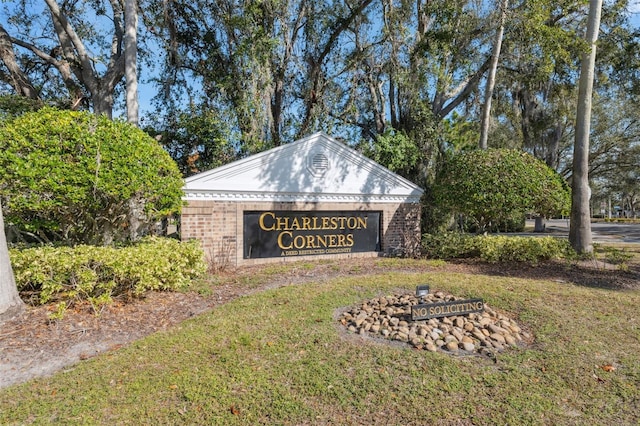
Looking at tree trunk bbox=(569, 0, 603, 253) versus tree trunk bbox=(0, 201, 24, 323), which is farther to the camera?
tree trunk bbox=(569, 0, 603, 253)

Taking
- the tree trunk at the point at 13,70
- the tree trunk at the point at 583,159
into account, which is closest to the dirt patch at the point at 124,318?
the tree trunk at the point at 583,159

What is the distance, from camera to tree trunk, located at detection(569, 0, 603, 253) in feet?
33.0

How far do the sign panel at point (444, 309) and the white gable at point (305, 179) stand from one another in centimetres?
557

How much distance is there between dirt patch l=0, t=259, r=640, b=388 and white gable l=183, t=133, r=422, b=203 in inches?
78.9

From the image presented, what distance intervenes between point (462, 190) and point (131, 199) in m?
8.19

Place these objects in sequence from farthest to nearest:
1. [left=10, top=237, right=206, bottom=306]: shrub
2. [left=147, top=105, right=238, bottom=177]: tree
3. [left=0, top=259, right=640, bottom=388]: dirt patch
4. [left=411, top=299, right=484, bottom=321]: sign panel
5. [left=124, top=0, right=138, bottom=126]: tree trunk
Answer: [left=147, top=105, right=238, bottom=177]: tree, [left=124, top=0, right=138, bottom=126]: tree trunk, [left=10, top=237, right=206, bottom=306]: shrub, [left=411, top=299, right=484, bottom=321]: sign panel, [left=0, top=259, right=640, bottom=388]: dirt patch

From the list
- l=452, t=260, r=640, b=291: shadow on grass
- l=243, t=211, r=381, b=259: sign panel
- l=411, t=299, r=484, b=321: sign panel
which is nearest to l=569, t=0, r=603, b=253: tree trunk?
l=452, t=260, r=640, b=291: shadow on grass

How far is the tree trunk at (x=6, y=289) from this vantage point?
4695mm

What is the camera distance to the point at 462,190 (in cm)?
990

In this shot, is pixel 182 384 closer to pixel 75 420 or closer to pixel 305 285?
pixel 75 420

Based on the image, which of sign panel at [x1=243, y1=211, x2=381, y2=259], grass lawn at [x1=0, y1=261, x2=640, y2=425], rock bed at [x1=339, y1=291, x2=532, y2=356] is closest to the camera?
grass lawn at [x1=0, y1=261, x2=640, y2=425]

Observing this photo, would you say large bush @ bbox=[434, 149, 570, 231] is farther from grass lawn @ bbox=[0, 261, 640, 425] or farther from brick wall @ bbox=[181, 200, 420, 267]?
grass lawn @ bbox=[0, 261, 640, 425]

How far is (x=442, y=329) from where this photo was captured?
4457 mm

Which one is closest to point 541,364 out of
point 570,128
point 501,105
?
point 501,105
